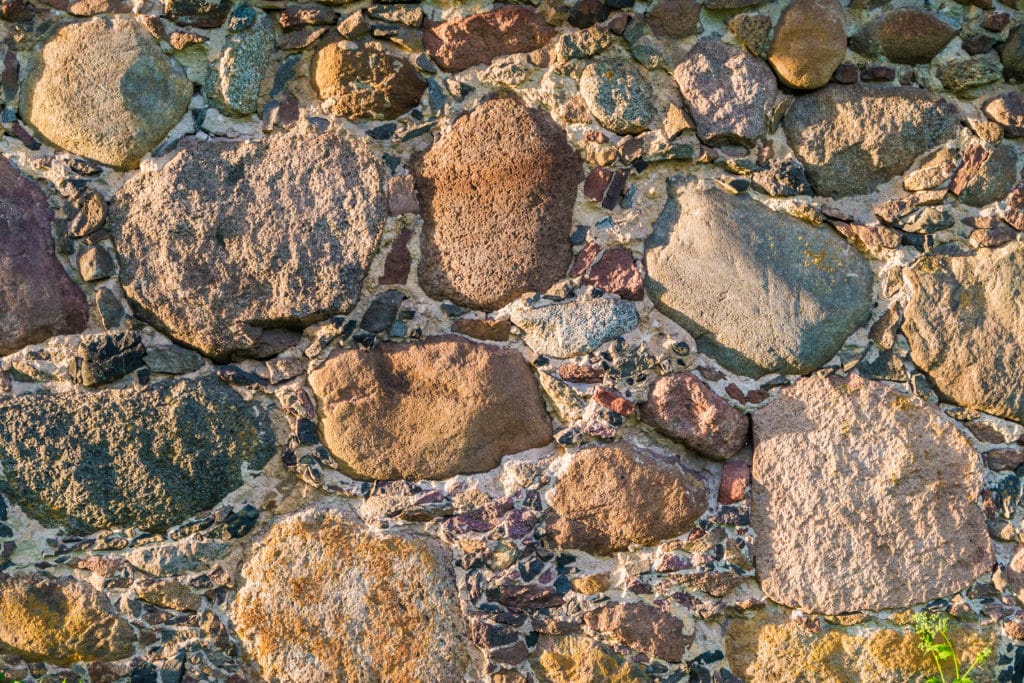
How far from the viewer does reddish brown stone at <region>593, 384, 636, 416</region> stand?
6.71 ft

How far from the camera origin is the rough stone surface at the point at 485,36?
2.06 meters

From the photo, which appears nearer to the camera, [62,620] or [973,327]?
[973,327]

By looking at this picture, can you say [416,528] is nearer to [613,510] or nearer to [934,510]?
[613,510]

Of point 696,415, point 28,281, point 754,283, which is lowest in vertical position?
point 696,415

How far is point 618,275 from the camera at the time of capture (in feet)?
6.75

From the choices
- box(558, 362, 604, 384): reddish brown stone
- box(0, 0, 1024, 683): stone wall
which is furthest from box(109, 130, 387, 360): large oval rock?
box(558, 362, 604, 384): reddish brown stone

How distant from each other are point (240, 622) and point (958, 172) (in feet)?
6.66

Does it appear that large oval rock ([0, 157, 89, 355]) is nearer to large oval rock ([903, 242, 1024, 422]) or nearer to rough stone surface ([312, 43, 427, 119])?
rough stone surface ([312, 43, 427, 119])

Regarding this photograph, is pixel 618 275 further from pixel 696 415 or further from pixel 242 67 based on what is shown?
pixel 242 67

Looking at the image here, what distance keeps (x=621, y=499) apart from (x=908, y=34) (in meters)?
1.28

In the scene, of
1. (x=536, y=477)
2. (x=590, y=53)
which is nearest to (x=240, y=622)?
(x=536, y=477)

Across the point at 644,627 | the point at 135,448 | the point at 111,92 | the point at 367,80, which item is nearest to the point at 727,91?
the point at 367,80

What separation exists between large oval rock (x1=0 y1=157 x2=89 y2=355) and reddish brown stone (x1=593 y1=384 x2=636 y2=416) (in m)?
1.28

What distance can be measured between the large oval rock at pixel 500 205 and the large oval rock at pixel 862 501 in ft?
2.23
